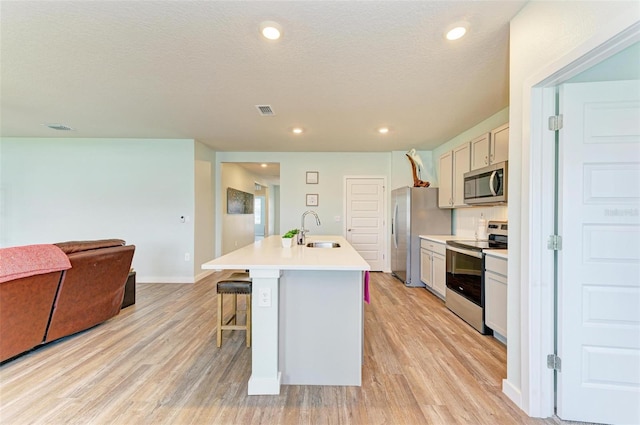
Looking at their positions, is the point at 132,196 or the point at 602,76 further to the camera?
the point at 132,196

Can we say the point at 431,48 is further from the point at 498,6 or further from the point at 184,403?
the point at 184,403

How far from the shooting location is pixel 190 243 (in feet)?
14.8

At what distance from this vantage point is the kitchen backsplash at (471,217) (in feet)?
10.6

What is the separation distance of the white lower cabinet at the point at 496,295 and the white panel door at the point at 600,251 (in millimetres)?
764

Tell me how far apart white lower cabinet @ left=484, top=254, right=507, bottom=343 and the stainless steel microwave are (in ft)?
2.39

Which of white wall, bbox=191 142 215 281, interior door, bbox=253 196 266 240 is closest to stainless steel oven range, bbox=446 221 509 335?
white wall, bbox=191 142 215 281

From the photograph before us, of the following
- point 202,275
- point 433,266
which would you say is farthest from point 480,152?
point 202,275

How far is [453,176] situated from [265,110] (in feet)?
8.85

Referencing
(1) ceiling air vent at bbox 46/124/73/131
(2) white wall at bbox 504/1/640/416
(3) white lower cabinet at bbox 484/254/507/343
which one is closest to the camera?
(2) white wall at bbox 504/1/640/416

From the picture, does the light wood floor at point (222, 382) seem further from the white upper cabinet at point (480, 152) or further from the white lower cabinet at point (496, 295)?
the white upper cabinet at point (480, 152)

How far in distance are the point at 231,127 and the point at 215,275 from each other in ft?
9.19

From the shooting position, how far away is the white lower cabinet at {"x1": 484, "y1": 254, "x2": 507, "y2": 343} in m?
2.23

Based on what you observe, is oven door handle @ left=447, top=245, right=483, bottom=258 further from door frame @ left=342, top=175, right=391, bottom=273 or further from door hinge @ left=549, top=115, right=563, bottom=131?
door frame @ left=342, top=175, right=391, bottom=273

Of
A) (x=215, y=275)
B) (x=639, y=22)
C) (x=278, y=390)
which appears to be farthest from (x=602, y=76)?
(x=215, y=275)
